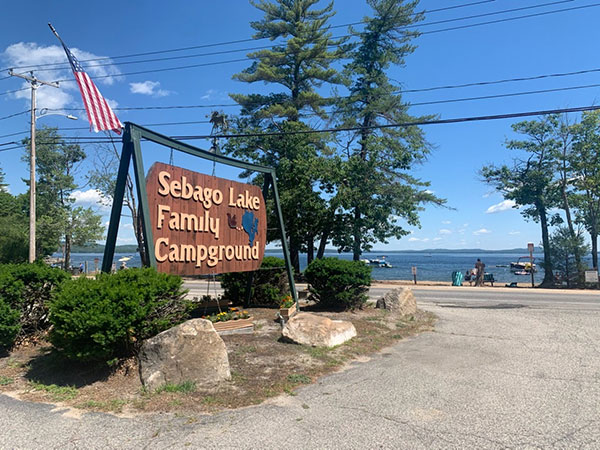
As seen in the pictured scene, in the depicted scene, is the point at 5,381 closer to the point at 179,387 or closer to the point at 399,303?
the point at 179,387

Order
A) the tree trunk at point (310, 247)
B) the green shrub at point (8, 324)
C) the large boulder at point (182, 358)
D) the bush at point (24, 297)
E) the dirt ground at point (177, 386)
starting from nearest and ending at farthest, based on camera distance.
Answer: the dirt ground at point (177, 386)
the large boulder at point (182, 358)
the green shrub at point (8, 324)
the bush at point (24, 297)
the tree trunk at point (310, 247)

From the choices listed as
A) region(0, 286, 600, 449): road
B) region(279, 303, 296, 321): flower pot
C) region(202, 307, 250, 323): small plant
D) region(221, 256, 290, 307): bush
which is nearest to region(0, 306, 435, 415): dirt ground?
region(0, 286, 600, 449): road

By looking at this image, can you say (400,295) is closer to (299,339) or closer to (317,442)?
(299,339)

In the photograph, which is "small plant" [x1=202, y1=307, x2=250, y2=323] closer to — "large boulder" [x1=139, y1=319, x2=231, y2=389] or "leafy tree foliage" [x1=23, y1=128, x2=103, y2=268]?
"large boulder" [x1=139, y1=319, x2=231, y2=389]

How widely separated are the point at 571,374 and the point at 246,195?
22.9 ft

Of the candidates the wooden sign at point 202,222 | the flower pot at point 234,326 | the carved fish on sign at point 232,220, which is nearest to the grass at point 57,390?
the wooden sign at point 202,222

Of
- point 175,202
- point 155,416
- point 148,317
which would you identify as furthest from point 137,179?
point 155,416

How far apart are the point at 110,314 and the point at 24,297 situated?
2.59 metres

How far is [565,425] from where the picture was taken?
4141mm

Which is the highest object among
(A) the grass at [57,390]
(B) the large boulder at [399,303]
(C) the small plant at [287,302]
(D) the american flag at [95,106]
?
(D) the american flag at [95,106]

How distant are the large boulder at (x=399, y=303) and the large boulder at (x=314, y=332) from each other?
3.55m

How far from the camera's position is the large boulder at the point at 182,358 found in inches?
202

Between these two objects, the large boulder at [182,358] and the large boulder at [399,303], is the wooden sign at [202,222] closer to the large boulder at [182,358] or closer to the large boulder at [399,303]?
the large boulder at [182,358]

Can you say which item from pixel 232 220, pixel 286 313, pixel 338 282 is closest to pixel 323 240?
pixel 338 282
